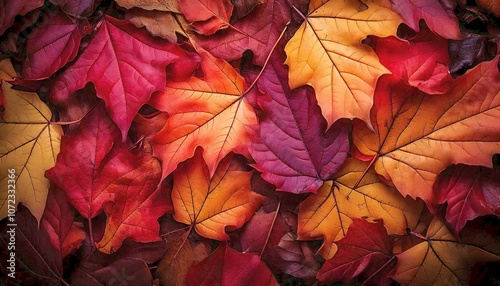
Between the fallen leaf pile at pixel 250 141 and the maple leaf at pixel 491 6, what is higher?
the maple leaf at pixel 491 6

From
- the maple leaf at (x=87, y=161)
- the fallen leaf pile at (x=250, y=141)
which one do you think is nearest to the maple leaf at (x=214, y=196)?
the fallen leaf pile at (x=250, y=141)

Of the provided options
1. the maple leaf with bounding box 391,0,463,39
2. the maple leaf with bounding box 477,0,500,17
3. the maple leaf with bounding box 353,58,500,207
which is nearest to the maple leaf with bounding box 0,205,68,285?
the maple leaf with bounding box 353,58,500,207

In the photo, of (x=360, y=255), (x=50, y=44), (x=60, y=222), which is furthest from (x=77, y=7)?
(x=360, y=255)

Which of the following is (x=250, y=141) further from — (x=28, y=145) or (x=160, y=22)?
(x=28, y=145)

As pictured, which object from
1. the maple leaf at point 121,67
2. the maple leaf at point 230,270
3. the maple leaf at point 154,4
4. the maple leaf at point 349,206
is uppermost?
the maple leaf at point 154,4

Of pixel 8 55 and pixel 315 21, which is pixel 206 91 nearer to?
pixel 315 21

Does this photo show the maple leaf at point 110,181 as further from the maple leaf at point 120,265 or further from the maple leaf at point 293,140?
the maple leaf at point 293,140

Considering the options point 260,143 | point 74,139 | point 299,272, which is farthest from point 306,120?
point 74,139
